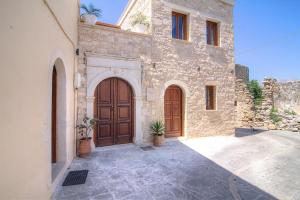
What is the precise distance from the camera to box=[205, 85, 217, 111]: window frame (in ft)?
24.2

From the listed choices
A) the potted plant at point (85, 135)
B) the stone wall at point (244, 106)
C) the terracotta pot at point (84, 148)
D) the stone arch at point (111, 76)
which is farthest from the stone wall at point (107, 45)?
the stone wall at point (244, 106)

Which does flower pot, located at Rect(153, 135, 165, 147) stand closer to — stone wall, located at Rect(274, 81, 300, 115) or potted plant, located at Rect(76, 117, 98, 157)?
potted plant, located at Rect(76, 117, 98, 157)

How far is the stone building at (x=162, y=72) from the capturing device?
525 cm

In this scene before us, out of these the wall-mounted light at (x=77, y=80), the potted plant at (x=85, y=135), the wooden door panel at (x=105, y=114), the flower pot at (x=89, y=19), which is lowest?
the potted plant at (x=85, y=135)

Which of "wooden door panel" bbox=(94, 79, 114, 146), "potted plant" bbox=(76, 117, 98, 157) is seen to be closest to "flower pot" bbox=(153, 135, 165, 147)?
"wooden door panel" bbox=(94, 79, 114, 146)

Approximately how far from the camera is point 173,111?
662 centimetres

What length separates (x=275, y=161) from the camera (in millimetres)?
4309

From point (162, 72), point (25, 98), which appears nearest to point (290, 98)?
point (162, 72)

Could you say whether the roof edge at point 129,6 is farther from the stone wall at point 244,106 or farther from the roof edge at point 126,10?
the stone wall at point 244,106

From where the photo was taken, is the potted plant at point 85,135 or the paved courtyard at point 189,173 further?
the potted plant at point 85,135

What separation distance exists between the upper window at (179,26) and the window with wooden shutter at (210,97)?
8.46 feet

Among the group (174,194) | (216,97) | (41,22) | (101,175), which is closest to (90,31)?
(41,22)

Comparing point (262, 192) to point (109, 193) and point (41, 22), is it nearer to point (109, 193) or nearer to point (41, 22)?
point (109, 193)

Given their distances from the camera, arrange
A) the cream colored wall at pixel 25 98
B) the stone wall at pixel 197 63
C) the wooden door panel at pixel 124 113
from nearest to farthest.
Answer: the cream colored wall at pixel 25 98 → the wooden door panel at pixel 124 113 → the stone wall at pixel 197 63
